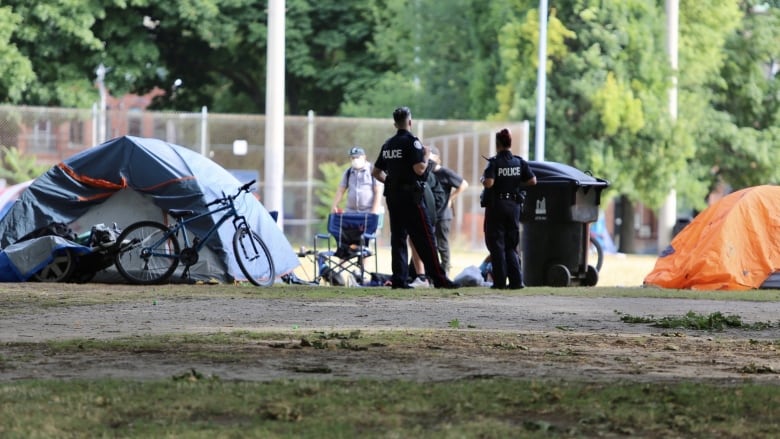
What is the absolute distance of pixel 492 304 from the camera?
50.2ft

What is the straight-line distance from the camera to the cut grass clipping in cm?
1295

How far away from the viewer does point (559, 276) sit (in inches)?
794

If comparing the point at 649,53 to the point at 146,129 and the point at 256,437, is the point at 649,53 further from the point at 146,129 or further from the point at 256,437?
the point at 256,437

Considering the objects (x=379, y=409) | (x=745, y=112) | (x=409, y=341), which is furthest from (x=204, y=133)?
(x=379, y=409)

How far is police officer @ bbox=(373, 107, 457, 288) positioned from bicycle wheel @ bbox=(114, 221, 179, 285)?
259 cm

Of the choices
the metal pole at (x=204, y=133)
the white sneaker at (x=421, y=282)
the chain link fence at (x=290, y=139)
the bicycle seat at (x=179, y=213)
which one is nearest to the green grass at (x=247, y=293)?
the bicycle seat at (x=179, y=213)

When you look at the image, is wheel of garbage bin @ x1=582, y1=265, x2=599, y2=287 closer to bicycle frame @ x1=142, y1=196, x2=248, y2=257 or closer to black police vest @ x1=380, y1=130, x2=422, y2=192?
black police vest @ x1=380, y1=130, x2=422, y2=192

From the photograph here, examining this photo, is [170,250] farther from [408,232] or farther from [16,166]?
[16,166]

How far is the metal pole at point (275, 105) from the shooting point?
2520cm

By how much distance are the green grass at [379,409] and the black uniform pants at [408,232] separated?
9.11 m

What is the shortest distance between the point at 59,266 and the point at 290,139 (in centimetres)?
1854

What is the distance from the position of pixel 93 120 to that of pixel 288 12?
13.8 meters

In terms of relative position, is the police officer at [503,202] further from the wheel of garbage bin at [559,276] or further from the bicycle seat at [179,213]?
the bicycle seat at [179,213]

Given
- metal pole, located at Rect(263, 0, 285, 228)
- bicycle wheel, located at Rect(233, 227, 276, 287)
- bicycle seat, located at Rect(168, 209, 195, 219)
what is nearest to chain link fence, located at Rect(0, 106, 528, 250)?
metal pole, located at Rect(263, 0, 285, 228)
